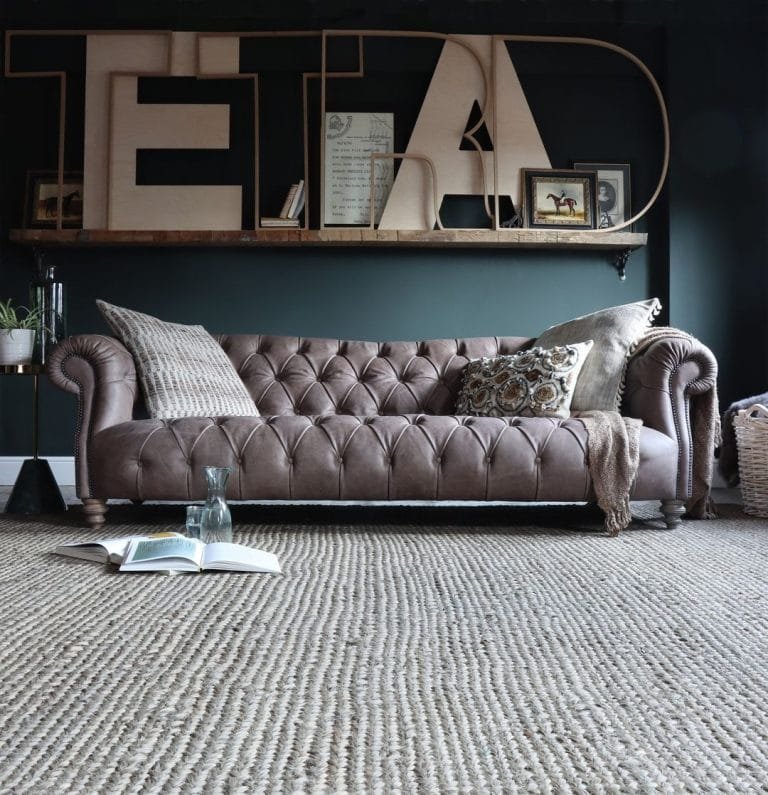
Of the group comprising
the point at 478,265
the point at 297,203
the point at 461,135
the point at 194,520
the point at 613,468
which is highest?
the point at 461,135

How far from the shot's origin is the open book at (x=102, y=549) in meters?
2.14

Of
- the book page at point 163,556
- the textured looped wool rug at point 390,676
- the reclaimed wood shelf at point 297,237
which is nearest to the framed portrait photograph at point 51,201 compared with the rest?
the reclaimed wood shelf at point 297,237

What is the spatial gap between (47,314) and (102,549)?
160cm

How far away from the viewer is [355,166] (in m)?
4.35

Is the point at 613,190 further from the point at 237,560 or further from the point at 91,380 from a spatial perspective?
the point at 237,560

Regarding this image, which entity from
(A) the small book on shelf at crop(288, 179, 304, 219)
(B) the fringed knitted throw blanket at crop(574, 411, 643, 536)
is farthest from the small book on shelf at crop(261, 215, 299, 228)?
Result: (B) the fringed knitted throw blanket at crop(574, 411, 643, 536)

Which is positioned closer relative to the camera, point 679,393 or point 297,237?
point 679,393

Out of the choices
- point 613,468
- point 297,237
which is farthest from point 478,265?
point 613,468

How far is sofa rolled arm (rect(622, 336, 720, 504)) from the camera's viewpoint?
2.93 metres

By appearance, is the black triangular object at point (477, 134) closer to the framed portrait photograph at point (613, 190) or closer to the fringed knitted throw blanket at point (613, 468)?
the framed portrait photograph at point (613, 190)

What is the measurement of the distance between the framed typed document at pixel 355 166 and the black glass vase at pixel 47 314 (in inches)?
56.4

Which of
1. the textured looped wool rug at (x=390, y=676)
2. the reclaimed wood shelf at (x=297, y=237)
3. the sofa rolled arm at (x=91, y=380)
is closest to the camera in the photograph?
the textured looped wool rug at (x=390, y=676)

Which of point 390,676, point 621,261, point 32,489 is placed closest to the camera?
point 390,676

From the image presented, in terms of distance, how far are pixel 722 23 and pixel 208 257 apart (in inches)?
118
